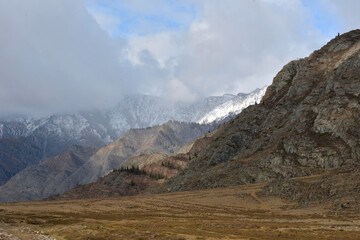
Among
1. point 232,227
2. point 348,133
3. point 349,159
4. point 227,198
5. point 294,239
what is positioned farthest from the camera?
point 348,133

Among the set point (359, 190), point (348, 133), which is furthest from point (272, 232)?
point (348, 133)

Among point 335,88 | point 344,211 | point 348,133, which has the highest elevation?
point 335,88

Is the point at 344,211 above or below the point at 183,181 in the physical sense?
below

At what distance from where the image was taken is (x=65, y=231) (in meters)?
56.4

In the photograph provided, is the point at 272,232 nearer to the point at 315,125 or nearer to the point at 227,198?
the point at 227,198

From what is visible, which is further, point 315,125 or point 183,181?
point 183,181

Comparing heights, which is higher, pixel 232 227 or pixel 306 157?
pixel 306 157

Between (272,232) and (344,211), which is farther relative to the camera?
(344,211)

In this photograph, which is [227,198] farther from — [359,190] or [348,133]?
[348,133]

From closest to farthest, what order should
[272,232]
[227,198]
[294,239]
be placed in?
[294,239] → [272,232] → [227,198]

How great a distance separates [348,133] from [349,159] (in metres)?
17.8

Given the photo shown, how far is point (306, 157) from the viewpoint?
162625mm

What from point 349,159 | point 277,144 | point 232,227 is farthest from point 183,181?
point 232,227

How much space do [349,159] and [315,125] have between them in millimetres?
35203
